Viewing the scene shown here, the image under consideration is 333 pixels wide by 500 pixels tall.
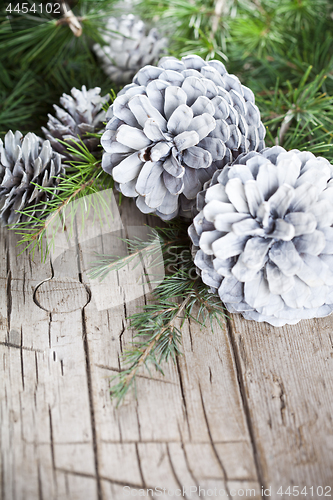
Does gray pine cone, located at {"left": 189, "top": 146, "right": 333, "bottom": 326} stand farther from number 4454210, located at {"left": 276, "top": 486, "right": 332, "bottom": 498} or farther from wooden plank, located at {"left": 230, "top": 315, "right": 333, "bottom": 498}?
number 4454210, located at {"left": 276, "top": 486, "right": 332, "bottom": 498}

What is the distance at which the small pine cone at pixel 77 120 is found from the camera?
579mm

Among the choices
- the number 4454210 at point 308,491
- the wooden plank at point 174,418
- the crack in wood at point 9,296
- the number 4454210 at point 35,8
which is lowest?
the number 4454210 at point 308,491

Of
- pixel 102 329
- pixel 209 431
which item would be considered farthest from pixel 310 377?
pixel 102 329

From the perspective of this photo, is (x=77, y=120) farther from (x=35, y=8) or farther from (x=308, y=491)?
(x=308, y=491)

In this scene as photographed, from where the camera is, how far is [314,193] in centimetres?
42

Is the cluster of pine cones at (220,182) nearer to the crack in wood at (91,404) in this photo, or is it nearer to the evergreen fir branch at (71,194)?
the evergreen fir branch at (71,194)

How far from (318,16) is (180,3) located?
27cm

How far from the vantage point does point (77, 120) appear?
59cm

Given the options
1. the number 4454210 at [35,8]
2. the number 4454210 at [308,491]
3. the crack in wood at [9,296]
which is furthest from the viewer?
the number 4454210 at [35,8]

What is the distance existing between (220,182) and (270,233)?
8 centimetres

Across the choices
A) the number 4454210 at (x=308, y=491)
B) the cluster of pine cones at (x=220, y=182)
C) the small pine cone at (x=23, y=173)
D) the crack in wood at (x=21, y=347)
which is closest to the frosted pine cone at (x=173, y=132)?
the cluster of pine cones at (x=220, y=182)

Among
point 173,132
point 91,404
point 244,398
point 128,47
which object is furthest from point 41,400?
point 128,47

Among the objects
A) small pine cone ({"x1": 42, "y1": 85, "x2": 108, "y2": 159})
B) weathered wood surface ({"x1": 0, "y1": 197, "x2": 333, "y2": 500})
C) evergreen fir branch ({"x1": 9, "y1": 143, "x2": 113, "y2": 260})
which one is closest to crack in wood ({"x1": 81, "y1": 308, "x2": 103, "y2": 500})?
weathered wood surface ({"x1": 0, "y1": 197, "x2": 333, "y2": 500})

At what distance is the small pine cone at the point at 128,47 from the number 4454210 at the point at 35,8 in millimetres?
84
